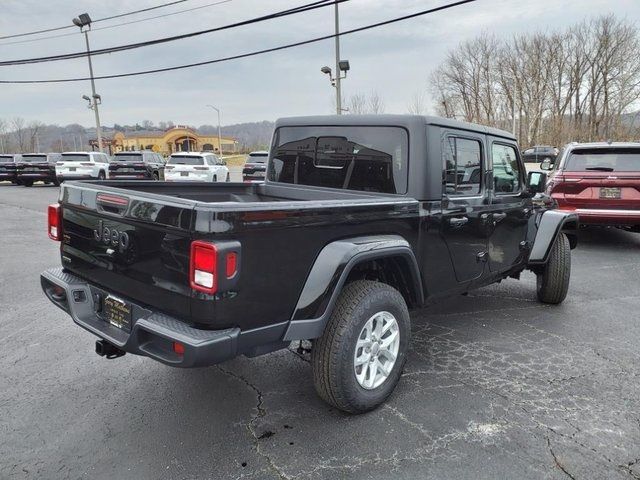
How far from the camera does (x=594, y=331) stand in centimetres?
437

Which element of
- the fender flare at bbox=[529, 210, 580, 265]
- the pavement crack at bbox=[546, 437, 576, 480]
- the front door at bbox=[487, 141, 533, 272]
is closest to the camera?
the pavement crack at bbox=[546, 437, 576, 480]

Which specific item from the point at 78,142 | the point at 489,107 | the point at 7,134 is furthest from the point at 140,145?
the point at 489,107

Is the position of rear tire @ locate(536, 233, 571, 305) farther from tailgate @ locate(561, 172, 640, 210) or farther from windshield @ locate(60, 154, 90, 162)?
windshield @ locate(60, 154, 90, 162)

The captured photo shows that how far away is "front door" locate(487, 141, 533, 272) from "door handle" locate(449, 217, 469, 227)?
0.46m

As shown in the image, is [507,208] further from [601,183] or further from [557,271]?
[601,183]

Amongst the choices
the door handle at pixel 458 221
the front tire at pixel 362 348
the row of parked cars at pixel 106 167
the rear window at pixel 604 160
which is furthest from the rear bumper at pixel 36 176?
the front tire at pixel 362 348

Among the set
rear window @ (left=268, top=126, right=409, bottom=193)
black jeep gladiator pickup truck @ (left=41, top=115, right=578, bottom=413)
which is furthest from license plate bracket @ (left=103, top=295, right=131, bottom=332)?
rear window @ (left=268, top=126, right=409, bottom=193)

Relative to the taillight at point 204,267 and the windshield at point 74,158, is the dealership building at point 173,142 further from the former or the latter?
the taillight at point 204,267

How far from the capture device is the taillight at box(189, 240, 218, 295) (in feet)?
7.00

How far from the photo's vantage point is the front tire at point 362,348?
2.70 meters

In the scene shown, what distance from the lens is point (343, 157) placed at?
3.65 metres

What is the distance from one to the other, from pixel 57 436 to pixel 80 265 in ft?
3.37

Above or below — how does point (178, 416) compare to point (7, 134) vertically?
below

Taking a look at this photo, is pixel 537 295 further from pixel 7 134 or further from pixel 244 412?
pixel 7 134
